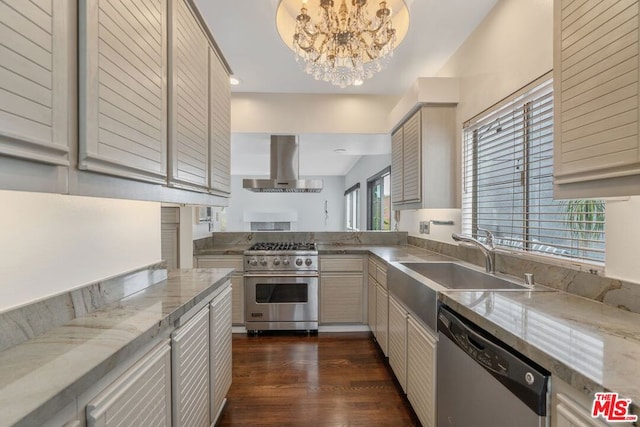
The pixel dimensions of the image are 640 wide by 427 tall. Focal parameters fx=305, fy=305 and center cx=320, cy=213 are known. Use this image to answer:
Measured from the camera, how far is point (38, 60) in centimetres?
71

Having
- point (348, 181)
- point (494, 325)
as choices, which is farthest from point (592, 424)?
point (348, 181)

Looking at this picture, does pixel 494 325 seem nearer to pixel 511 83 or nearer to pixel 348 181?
pixel 511 83

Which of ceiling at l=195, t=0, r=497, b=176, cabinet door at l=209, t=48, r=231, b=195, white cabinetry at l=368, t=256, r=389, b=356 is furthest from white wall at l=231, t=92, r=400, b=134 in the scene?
white cabinetry at l=368, t=256, r=389, b=356

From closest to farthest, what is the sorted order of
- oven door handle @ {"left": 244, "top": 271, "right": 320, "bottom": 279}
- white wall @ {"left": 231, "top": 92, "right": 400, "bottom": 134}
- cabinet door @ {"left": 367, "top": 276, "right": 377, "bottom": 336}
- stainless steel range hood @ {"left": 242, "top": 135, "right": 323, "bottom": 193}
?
cabinet door @ {"left": 367, "top": 276, "right": 377, "bottom": 336} < oven door handle @ {"left": 244, "top": 271, "right": 320, "bottom": 279} < white wall @ {"left": 231, "top": 92, "right": 400, "bottom": 134} < stainless steel range hood @ {"left": 242, "top": 135, "right": 323, "bottom": 193}

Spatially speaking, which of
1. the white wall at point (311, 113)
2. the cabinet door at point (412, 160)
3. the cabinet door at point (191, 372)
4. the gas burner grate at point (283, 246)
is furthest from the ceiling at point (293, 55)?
the cabinet door at point (191, 372)

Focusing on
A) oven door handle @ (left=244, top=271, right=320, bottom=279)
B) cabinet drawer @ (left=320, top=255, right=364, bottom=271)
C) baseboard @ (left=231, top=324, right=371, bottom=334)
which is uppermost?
cabinet drawer @ (left=320, top=255, right=364, bottom=271)

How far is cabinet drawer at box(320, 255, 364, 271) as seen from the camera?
3.23 m

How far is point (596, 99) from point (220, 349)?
78.8 inches

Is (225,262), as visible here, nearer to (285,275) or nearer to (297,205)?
(285,275)

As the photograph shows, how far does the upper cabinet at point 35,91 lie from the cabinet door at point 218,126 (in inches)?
41.5

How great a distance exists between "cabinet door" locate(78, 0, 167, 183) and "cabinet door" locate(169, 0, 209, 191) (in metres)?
0.07

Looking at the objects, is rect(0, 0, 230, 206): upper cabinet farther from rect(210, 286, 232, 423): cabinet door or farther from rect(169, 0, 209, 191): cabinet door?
rect(210, 286, 232, 423): cabinet door

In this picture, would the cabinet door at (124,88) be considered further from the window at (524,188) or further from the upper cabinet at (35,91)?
the window at (524,188)

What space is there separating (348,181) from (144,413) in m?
7.64
